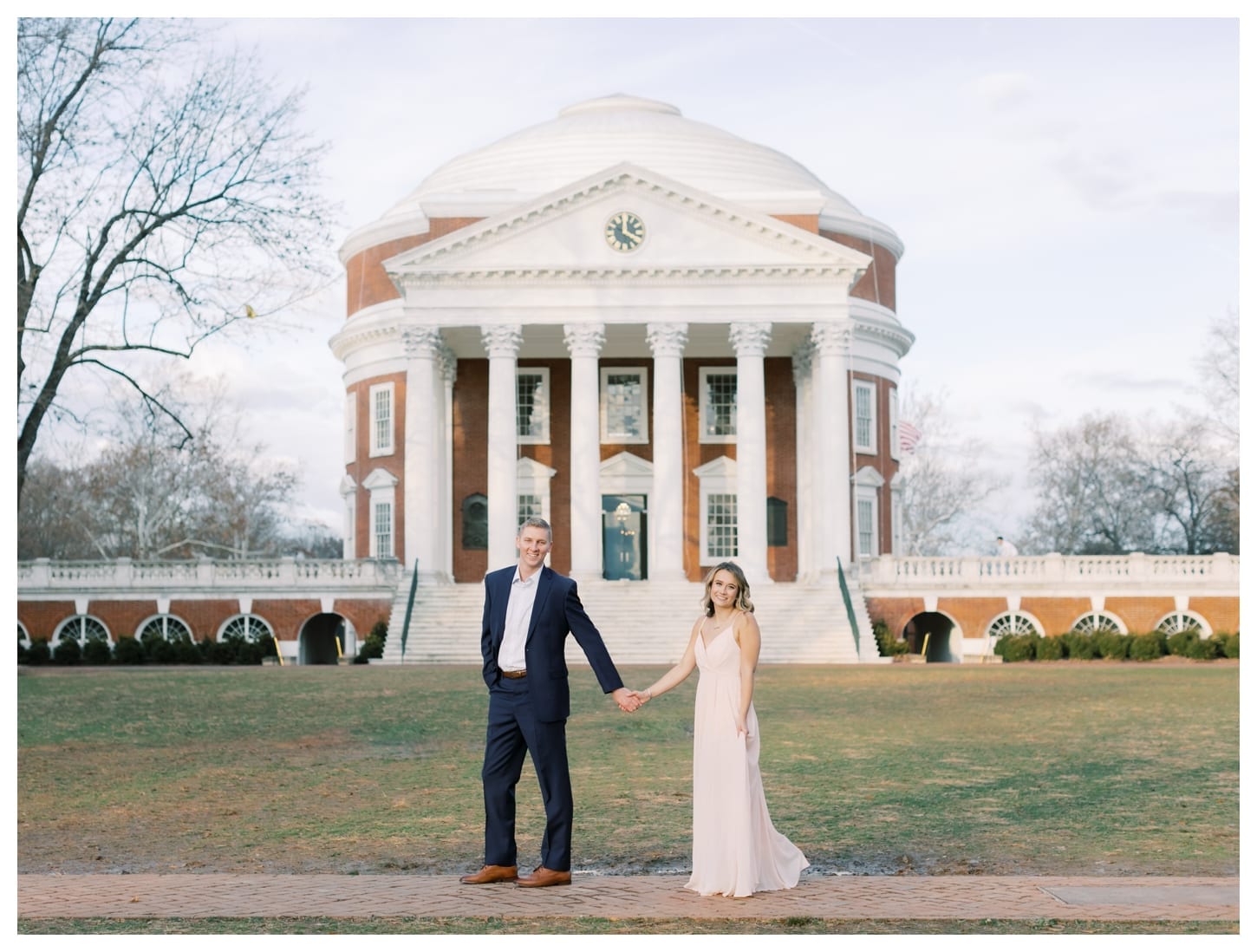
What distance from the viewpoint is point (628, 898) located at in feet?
31.0

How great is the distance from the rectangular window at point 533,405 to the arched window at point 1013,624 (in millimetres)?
16080

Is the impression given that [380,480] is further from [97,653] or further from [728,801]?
[728,801]

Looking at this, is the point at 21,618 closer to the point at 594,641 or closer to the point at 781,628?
the point at 781,628

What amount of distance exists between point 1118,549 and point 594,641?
247ft

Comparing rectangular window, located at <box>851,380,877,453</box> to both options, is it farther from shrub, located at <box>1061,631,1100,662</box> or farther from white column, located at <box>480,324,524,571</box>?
shrub, located at <box>1061,631,1100,662</box>

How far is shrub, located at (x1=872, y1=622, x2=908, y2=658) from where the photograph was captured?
4319cm

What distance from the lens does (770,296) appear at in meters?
48.0

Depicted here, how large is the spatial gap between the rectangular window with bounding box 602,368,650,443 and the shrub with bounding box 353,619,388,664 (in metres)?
12.5

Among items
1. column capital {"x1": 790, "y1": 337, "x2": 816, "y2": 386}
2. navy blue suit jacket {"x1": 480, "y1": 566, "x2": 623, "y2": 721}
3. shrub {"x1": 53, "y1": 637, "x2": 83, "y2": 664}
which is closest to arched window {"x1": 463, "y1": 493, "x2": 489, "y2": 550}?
column capital {"x1": 790, "y1": 337, "x2": 816, "y2": 386}

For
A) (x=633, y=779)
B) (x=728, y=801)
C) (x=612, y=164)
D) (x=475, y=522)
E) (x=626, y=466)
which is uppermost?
(x=612, y=164)

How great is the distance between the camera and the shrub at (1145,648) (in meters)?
41.1

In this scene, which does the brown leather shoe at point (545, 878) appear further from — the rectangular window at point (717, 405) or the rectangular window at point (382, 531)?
the rectangular window at point (382, 531)

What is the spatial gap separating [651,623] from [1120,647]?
471 inches

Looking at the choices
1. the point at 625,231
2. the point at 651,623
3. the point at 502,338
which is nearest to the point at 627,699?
the point at 651,623
